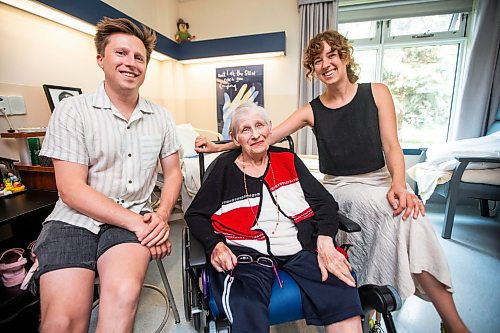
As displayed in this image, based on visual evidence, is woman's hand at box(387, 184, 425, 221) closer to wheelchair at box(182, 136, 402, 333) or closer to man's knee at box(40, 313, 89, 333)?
wheelchair at box(182, 136, 402, 333)

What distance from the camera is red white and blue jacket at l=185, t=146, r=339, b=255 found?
3.65ft

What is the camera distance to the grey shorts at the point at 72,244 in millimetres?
900

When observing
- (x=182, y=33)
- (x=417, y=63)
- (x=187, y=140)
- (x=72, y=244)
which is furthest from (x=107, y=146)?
(x=417, y=63)

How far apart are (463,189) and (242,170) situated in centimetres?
221

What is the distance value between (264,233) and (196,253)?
33 cm

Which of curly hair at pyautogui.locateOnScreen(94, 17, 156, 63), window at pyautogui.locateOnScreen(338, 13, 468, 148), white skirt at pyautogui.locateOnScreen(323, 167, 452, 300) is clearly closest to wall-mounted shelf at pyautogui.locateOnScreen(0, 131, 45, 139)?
curly hair at pyautogui.locateOnScreen(94, 17, 156, 63)

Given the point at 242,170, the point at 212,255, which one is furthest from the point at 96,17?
the point at 212,255

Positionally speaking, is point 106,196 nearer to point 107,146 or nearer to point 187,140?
point 107,146

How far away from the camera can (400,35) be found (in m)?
3.37

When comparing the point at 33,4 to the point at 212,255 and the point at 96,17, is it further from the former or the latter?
the point at 212,255

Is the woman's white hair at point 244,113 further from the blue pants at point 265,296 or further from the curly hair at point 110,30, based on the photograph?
the blue pants at point 265,296

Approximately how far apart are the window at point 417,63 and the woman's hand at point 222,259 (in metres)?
3.31

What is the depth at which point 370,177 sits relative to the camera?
135 centimetres

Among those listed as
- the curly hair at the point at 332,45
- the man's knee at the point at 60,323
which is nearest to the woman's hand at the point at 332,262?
the man's knee at the point at 60,323
